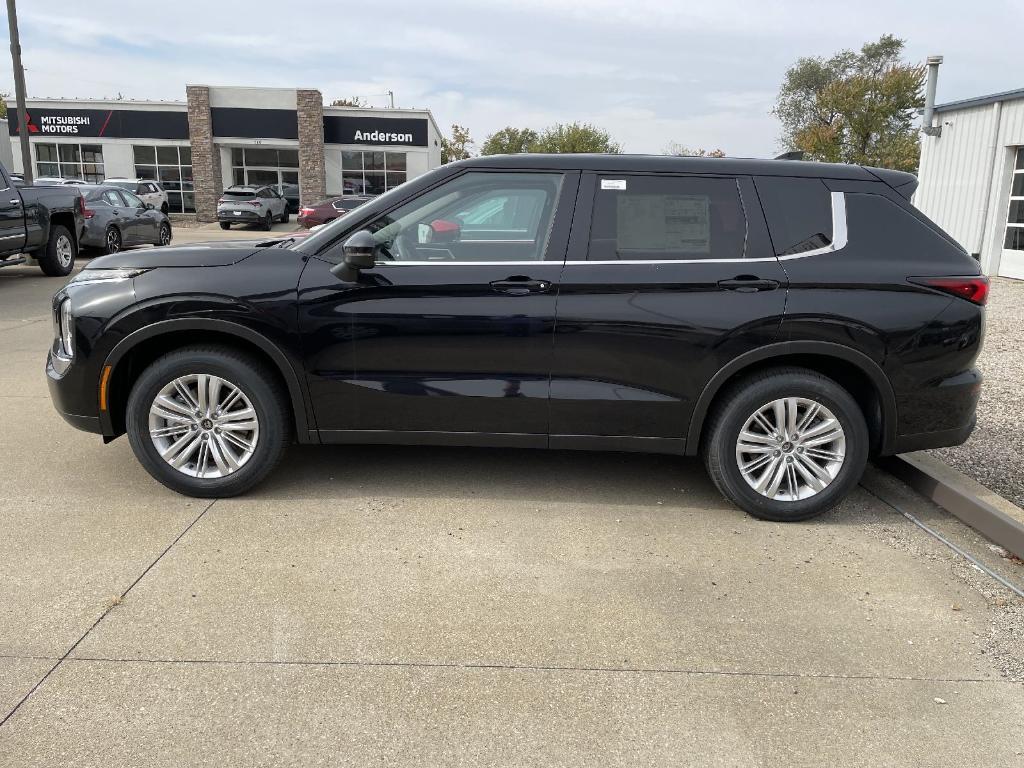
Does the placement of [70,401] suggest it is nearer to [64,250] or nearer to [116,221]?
[64,250]

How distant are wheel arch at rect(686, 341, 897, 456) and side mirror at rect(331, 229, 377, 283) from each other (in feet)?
5.86

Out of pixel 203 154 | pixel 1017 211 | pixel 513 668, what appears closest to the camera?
pixel 513 668

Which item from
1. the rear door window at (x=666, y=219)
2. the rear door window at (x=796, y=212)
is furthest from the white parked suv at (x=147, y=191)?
the rear door window at (x=796, y=212)

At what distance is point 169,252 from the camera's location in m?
4.45

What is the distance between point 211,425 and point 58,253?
11621 mm

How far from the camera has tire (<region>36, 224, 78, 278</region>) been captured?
13.8 meters

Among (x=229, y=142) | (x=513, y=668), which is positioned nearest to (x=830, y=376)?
(x=513, y=668)

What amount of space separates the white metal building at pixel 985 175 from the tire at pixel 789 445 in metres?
13.6

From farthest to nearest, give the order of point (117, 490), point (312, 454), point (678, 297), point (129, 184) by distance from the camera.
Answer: point (129, 184) < point (312, 454) < point (117, 490) < point (678, 297)

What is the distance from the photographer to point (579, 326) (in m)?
4.20

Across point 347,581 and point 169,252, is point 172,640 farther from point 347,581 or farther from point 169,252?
point 169,252

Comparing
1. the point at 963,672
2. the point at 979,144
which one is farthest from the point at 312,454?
the point at 979,144

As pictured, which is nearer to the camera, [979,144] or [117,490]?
[117,490]

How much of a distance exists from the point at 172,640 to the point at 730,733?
201 centimetres
